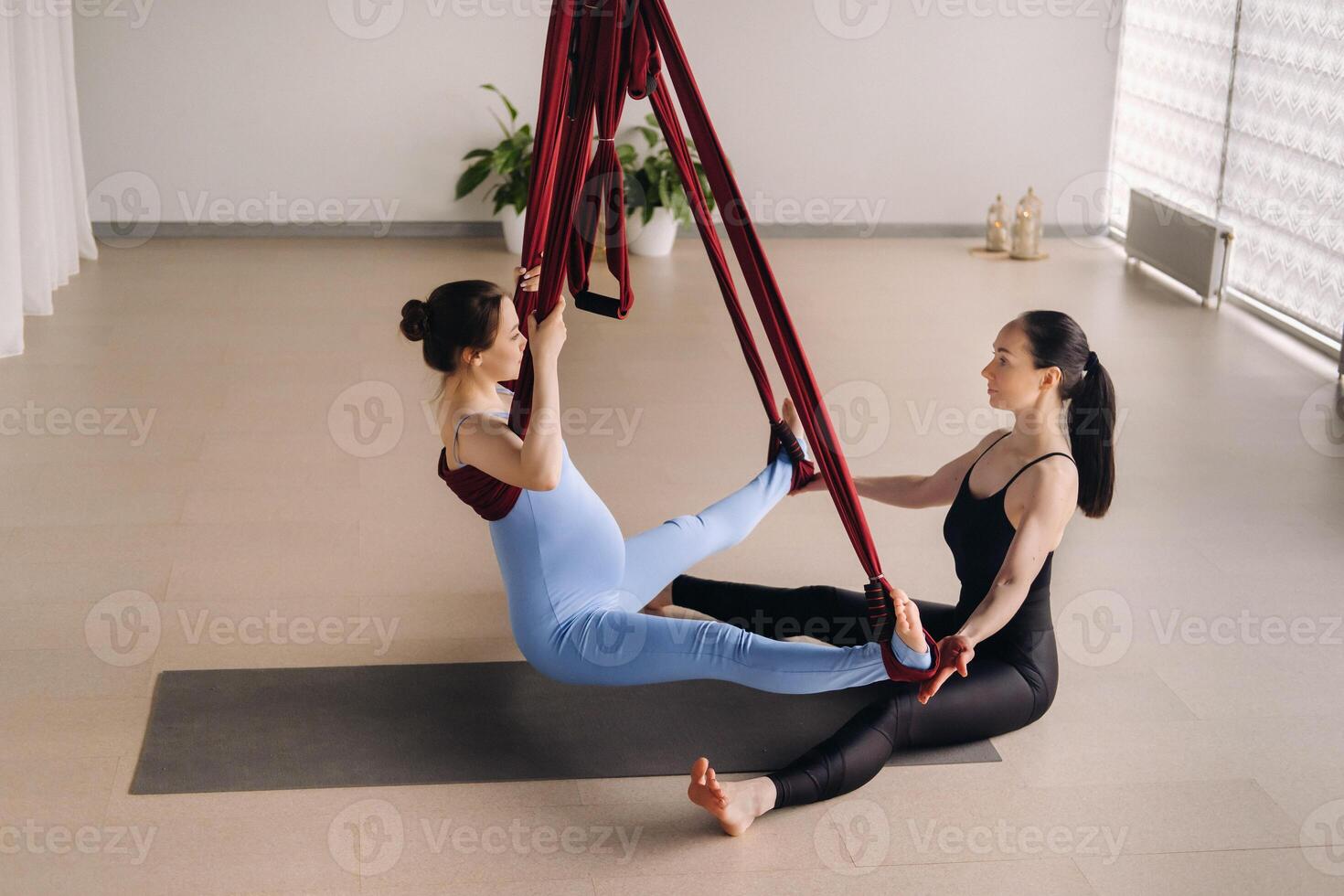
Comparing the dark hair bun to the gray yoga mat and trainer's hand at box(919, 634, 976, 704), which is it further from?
trainer's hand at box(919, 634, 976, 704)

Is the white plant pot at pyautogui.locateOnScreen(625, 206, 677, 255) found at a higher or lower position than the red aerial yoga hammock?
lower

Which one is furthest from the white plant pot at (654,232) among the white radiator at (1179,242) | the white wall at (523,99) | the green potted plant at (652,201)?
the white radiator at (1179,242)

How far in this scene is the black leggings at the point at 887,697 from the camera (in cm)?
251

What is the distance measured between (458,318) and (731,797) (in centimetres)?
98

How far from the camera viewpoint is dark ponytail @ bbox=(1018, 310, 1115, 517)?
2561 millimetres

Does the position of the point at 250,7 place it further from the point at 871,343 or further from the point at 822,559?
the point at 822,559

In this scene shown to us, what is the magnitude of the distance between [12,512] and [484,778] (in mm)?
1833

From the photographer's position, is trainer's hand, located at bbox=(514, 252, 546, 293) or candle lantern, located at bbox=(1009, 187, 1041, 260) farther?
candle lantern, located at bbox=(1009, 187, 1041, 260)

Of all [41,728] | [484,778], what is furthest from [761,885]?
[41,728]

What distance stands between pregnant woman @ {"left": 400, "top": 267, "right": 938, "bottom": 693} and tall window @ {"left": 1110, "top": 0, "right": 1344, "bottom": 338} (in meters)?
3.98

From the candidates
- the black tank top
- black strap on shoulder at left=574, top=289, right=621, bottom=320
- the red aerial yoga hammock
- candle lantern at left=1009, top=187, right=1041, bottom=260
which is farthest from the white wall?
black strap on shoulder at left=574, top=289, right=621, bottom=320

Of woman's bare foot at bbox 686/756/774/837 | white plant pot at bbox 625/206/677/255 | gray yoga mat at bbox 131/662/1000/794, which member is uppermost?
white plant pot at bbox 625/206/677/255

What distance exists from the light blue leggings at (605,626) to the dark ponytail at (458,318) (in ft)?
0.97

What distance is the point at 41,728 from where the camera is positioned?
8.84 ft
